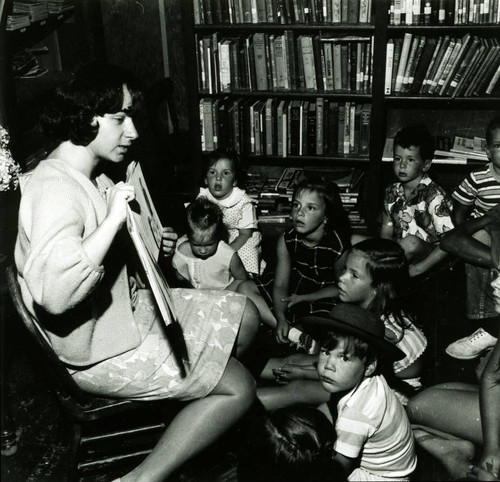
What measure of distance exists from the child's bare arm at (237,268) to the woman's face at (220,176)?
45 centimetres

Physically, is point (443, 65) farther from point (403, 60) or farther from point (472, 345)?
point (472, 345)

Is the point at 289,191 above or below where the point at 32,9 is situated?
below

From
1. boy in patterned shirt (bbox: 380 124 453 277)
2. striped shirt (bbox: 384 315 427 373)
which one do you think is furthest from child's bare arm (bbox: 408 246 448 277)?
striped shirt (bbox: 384 315 427 373)

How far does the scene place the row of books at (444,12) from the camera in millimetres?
3584

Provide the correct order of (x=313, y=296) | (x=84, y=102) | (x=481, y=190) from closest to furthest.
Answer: (x=84, y=102), (x=313, y=296), (x=481, y=190)

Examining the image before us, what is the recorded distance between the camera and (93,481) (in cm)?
234

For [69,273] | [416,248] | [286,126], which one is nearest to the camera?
[69,273]

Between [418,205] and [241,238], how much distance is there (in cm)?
93

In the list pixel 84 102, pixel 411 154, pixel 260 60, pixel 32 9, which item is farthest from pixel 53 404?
pixel 260 60

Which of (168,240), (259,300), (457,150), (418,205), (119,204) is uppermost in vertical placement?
(119,204)

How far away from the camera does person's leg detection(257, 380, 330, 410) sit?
97.7 inches

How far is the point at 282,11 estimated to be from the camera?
3805mm

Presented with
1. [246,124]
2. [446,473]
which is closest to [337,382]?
[446,473]

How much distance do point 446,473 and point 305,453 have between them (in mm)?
487
